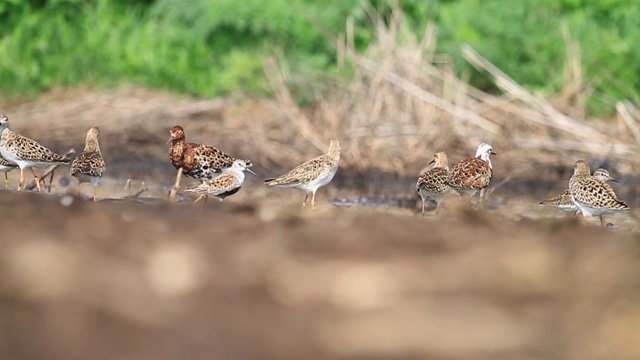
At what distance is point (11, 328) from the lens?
3674 millimetres

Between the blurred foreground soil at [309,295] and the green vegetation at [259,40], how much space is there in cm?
1142

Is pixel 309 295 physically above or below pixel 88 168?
above

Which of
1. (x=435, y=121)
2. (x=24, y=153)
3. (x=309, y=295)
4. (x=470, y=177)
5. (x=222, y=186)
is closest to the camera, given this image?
(x=309, y=295)

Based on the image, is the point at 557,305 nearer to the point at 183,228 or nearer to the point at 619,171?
the point at 183,228

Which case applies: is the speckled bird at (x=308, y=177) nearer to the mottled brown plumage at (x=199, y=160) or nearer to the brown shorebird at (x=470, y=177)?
the mottled brown plumage at (x=199, y=160)

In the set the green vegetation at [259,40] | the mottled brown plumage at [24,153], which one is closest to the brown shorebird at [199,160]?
the mottled brown plumage at [24,153]

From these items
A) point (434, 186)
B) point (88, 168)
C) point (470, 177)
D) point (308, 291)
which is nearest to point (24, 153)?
point (88, 168)

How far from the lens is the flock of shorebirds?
9.49m

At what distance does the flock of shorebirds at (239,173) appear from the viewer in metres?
9.49

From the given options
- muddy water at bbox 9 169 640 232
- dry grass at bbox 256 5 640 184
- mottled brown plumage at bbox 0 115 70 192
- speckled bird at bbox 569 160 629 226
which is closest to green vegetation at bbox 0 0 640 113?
dry grass at bbox 256 5 640 184

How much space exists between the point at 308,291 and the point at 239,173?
6.08 meters

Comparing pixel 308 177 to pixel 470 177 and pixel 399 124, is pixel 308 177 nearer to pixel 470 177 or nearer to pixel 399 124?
pixel 470 177

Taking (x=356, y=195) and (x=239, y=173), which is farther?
(x=356, y=195)

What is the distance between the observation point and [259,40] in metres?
16.8
